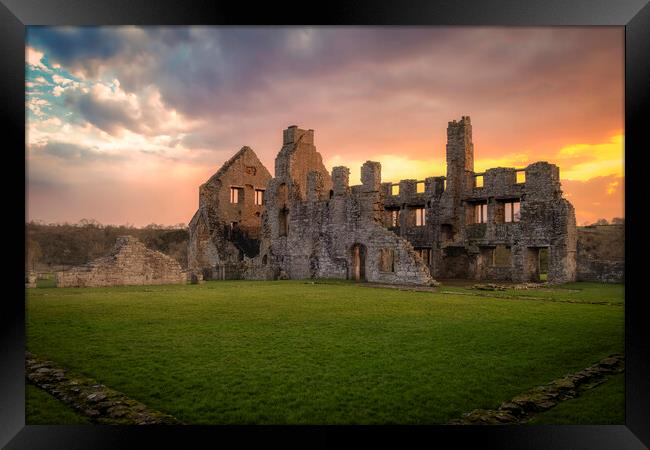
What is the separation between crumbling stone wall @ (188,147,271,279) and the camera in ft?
117

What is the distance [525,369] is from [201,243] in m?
30.8

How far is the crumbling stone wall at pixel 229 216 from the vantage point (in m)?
35.6

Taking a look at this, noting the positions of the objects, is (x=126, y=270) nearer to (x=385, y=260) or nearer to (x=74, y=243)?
(x=385, y=260)

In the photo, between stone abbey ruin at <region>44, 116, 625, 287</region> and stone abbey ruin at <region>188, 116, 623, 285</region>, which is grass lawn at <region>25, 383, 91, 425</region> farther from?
stone abbey ruin at <region>188, 116, 623, 285</region>

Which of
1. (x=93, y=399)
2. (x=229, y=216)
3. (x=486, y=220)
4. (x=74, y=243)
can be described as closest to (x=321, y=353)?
(x=93, y=399)

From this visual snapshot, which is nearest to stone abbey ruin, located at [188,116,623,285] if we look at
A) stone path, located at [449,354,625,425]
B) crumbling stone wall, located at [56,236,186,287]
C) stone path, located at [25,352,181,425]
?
crumbling stone wall, located at [56,236,186,287]

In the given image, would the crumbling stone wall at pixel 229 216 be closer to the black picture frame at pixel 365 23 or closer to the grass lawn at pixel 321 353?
the grass lawn at pixel 321 353

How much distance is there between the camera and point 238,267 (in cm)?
3059

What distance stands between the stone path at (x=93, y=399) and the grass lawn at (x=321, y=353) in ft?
0.53

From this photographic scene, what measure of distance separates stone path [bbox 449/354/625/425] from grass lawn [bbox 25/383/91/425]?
4.50 metres

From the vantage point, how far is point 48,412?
620cm

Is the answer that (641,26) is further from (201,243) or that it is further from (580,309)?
(201,243)

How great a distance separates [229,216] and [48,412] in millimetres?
31405

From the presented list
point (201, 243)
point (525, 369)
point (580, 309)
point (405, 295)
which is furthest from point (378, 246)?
point (525, 369)
